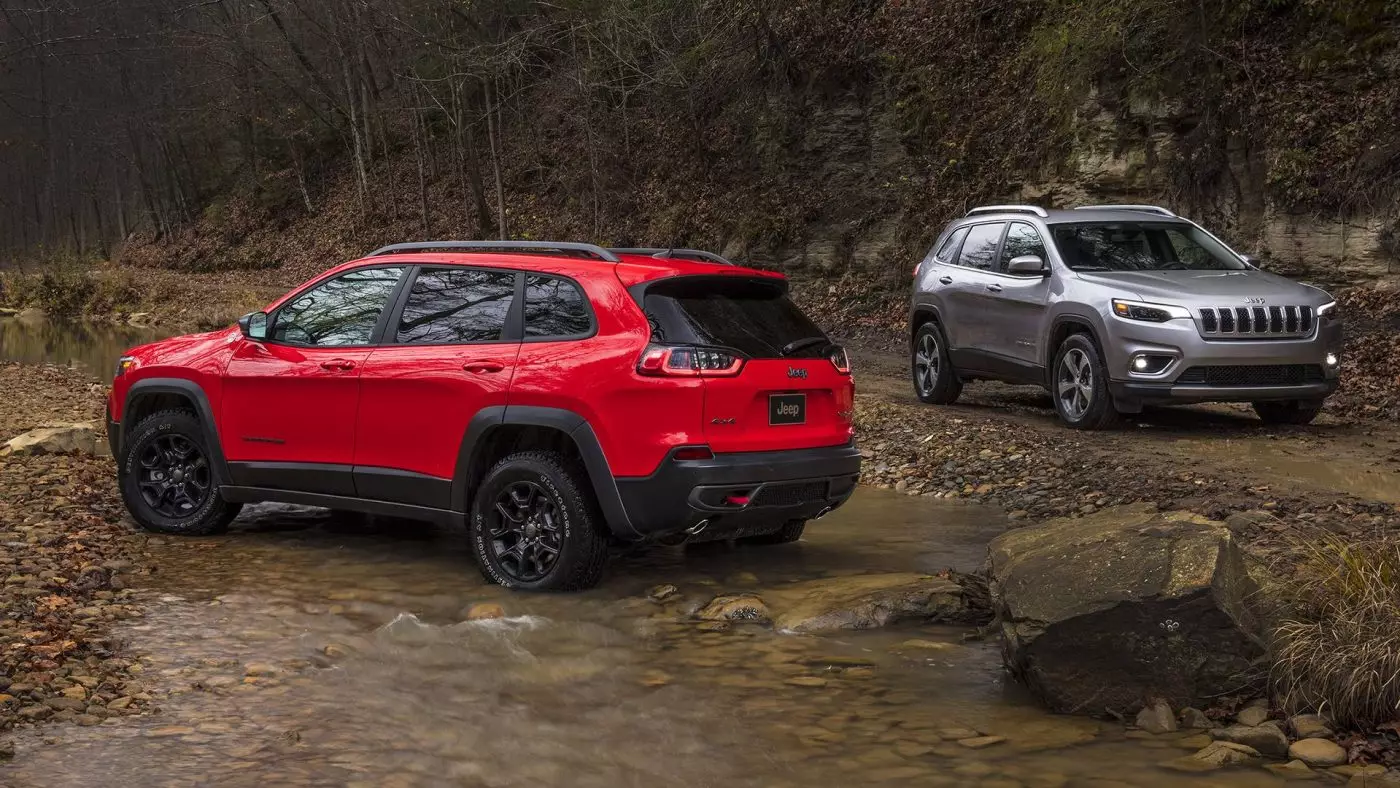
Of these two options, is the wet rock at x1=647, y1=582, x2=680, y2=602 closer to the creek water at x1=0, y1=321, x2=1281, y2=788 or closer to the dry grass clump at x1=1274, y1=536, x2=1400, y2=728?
the creek water at x1=0, y1=321, x2=1281, y2=788

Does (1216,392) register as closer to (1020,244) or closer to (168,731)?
(1020,244)

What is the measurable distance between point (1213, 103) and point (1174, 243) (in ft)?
19.9

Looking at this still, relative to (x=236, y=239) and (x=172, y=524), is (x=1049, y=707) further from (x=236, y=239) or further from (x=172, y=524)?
(x=236, y=239)

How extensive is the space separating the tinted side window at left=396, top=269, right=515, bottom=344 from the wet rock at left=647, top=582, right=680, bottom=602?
5.32ft

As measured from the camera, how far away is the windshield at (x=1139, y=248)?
11.9 m

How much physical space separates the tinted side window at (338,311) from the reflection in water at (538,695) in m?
1.35

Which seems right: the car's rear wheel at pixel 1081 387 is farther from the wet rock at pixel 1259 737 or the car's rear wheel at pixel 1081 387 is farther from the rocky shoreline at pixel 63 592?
the rocky shoreline at pixel 63 592

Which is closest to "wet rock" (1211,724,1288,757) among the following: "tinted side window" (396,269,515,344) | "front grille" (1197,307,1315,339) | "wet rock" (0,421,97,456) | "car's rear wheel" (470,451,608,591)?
"car's rear wheel" (470,451,608,591)

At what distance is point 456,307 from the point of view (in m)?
7.47

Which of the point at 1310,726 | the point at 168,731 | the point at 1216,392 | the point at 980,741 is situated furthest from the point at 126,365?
the point at 1216,392

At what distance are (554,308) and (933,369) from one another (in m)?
7.54

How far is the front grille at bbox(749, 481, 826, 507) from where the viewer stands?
6832 millimetres

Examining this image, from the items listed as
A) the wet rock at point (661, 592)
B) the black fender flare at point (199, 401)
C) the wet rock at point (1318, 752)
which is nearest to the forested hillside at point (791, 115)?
the black fender flare at point (199, 401)

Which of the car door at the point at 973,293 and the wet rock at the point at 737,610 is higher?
the car door at the point at 973,293
